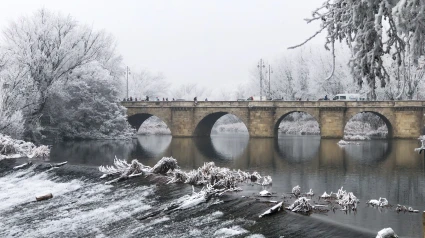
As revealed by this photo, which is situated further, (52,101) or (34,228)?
(52,101)

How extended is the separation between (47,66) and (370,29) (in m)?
39.4

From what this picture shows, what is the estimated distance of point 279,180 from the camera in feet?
67.4

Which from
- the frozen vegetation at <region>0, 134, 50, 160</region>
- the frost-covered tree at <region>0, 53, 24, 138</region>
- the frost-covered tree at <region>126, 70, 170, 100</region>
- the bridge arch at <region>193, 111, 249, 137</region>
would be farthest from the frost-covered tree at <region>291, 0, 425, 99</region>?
the frost-covered tree at <region>126, 70, 170, 100</region>

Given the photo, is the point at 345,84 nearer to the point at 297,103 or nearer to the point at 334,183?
the point at 297,103

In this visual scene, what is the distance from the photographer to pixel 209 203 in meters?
14.6

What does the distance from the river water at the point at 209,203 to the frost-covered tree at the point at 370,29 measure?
5030 millimetres

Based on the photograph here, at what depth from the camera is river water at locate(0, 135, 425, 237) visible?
12078 mm

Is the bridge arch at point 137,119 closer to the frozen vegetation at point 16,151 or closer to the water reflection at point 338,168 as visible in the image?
the water reflection at point 338,168

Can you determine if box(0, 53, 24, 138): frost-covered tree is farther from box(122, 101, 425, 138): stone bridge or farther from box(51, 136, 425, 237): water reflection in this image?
box(122, 101, 425, 138): stone bridge

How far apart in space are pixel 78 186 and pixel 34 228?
5780 mm

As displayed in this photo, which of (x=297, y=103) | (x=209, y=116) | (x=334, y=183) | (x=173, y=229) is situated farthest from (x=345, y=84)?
(x=173, y=229)

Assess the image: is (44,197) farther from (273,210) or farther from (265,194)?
(273,210)

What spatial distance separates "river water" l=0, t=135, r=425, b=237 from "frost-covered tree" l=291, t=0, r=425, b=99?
5.03 metres

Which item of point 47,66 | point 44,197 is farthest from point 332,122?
point 44,197
